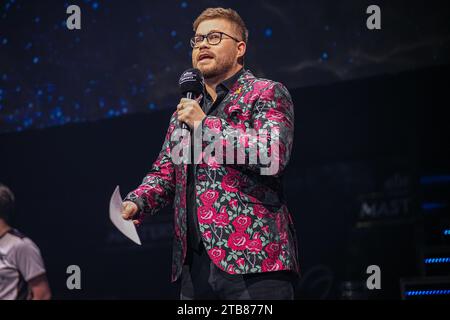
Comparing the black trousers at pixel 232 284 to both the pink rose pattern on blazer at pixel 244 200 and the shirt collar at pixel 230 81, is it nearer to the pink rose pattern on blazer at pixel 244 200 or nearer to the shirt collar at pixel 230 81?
the pink rose pattern on blazer at pixel 244 200

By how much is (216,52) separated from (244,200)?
528 millimetres

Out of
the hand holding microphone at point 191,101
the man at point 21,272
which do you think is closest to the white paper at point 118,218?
the hand holding microphone at point 191,101

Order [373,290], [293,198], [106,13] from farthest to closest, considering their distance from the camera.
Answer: [293,198], [106,13], [373,290]

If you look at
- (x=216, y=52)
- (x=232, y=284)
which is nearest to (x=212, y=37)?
(x=216, y=52)

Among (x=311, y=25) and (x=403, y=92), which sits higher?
(x=311, y=25)

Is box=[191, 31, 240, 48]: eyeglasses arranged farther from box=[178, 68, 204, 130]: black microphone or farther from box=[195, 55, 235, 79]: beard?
box=[178, 68, 204, 130]: black microphone

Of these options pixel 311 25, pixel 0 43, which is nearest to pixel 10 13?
pixel 0 43

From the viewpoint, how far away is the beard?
7.09ft

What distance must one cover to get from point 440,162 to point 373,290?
166cm

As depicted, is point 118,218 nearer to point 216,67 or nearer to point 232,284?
point 232,284

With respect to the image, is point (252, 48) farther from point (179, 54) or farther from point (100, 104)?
point (100, 104)

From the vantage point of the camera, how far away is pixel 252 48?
427 cm

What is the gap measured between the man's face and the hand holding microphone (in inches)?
3.0
